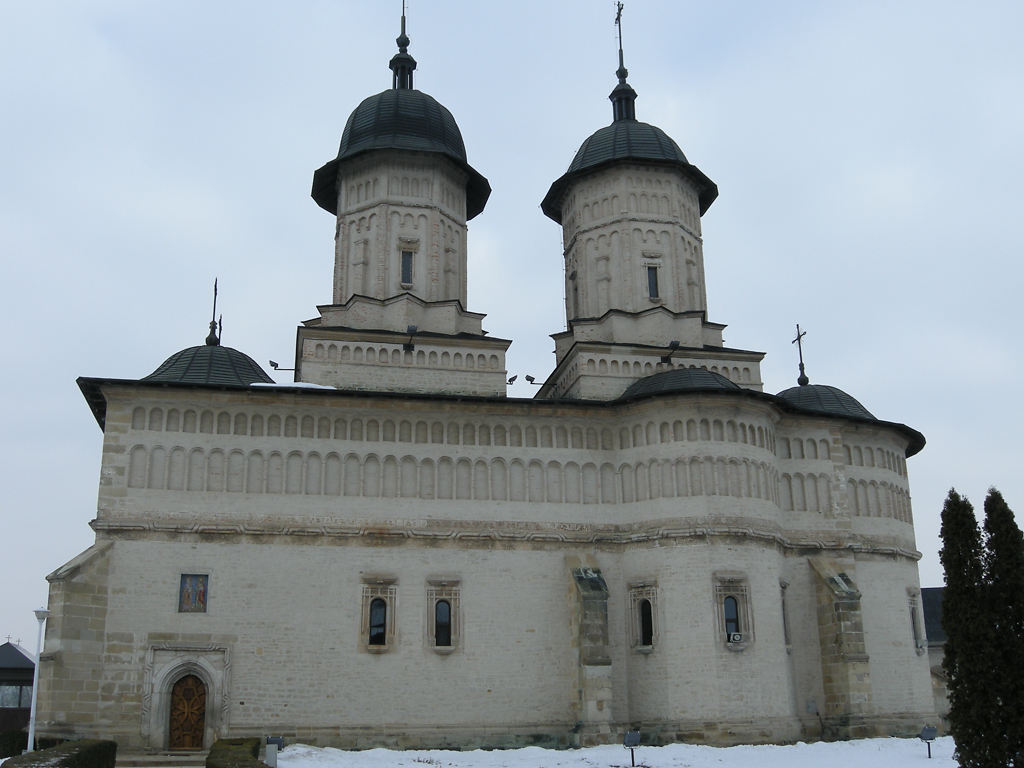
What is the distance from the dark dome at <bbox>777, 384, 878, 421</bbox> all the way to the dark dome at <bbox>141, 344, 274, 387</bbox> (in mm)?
14311

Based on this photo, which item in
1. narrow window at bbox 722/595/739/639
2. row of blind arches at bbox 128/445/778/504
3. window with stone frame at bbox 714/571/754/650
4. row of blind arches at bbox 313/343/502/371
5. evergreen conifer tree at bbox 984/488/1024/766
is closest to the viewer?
evergreen conifer tree at bbox 984/488/1024/766

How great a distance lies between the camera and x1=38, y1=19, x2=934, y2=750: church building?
69.7ft

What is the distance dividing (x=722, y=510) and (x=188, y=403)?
1274cm

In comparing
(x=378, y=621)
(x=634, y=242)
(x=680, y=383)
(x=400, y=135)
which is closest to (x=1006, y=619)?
(x=680, y=383)

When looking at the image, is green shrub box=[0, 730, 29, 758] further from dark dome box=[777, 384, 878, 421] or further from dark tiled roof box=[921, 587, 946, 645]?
dark tiled roof box=[921, 587, 946, 645]

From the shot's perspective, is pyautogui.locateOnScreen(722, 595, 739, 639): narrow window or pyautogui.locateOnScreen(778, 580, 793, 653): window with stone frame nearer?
pyautogui.locateOnScreen(722, 595, 739, 639): narrow window

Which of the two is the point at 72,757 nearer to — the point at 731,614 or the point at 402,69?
the point at 731,614

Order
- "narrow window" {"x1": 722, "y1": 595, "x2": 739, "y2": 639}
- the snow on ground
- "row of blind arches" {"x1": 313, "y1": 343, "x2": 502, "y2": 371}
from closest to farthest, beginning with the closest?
the snow on ground → "narrow window" {"x1": 722, "y1": 595, "x2": 739, "y2": 639} → "row of blind arches" {"x1": 313, "y1": 343, "x2": 502, "y2": 371}

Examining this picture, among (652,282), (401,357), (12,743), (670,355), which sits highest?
(652,282)

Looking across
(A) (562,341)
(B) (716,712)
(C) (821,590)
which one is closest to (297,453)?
(A) (562,341)

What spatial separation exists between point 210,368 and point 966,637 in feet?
57.6

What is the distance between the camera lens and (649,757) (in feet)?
64.1

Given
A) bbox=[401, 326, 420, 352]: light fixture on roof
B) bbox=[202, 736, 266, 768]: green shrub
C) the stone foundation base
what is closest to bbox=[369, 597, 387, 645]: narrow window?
the stone foundation base

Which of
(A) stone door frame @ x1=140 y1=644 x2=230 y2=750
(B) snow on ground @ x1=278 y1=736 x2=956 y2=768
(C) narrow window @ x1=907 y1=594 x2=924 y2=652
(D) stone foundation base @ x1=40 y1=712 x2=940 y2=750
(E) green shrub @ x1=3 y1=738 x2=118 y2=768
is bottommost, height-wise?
(B) snow on ground @ x1=278 y1=736 x2=956 y2=768
